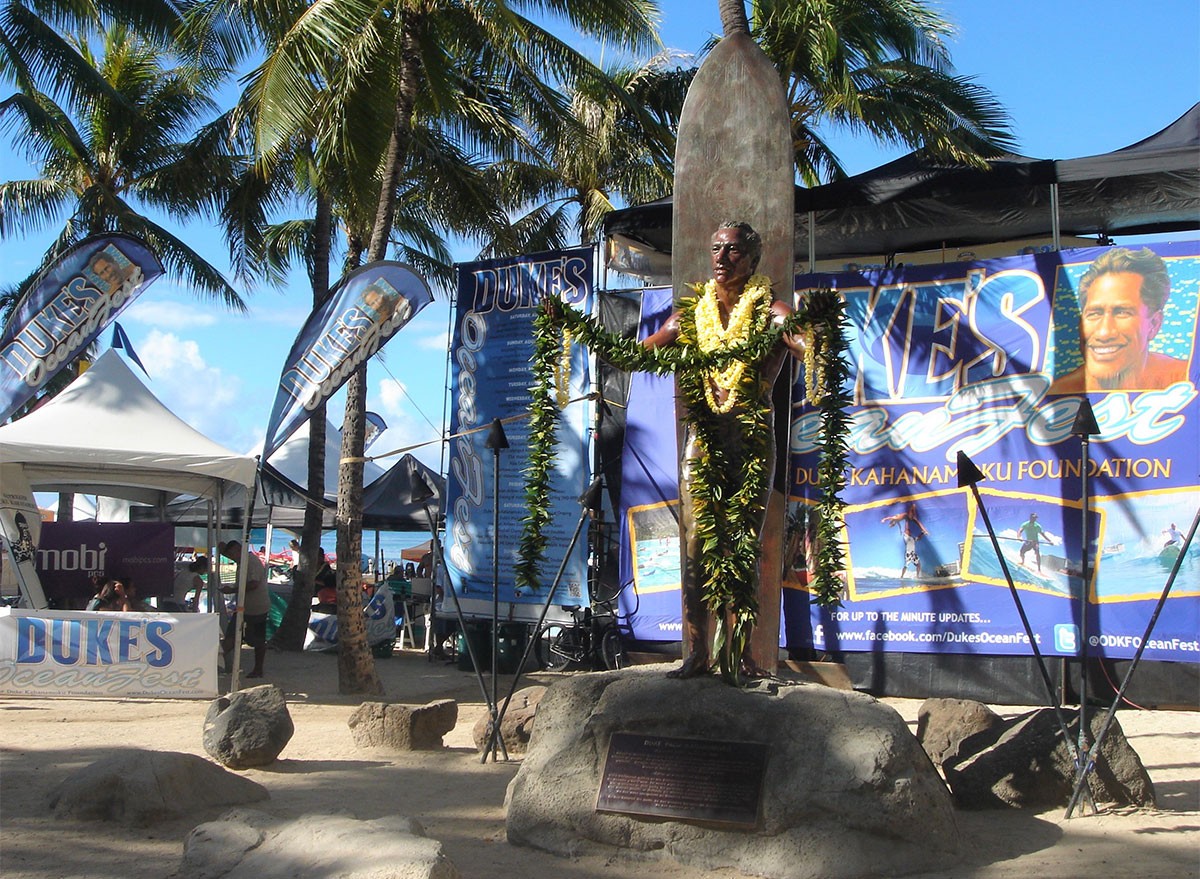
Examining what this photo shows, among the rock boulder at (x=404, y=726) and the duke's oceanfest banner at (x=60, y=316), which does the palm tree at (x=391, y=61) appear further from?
the rock boulder at (x=404, y=726)

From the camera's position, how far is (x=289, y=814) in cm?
598

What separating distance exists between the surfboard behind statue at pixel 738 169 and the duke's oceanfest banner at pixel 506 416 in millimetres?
5766

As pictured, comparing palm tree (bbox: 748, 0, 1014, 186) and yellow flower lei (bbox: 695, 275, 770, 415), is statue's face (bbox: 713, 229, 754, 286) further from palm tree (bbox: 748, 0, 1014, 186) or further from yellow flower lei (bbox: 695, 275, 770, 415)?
palm tree (bbox: 748, 0, 1014, 186)

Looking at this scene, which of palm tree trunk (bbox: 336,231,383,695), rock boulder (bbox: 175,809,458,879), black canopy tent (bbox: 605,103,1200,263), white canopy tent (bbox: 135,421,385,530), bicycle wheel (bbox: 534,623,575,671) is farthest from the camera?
white canopy tent (bbox: 135,421,385,530)

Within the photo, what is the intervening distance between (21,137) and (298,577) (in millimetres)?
8555

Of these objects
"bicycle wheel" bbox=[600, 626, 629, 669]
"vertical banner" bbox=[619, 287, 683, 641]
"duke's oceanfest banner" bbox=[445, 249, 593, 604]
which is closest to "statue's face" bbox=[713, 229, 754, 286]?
"vertical banner" bbox=[619, 287, 683, 641]

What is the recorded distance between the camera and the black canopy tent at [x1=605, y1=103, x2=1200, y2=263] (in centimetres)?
1005

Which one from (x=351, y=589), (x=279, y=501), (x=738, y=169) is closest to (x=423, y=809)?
(x=738, y=169)

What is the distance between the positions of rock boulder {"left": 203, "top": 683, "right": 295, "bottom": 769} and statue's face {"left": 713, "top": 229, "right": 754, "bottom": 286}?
14.5 ft

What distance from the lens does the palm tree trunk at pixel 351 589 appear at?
12.4 meters

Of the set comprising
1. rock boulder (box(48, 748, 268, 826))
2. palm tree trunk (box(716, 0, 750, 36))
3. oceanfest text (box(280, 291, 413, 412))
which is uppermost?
palm tree trunk (box(716, 0, 750, 36))

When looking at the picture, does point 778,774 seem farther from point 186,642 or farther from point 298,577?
point 298,577

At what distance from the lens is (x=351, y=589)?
40.8ft

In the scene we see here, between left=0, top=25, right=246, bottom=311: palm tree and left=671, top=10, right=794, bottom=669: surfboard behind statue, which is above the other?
left=0, top=25, right=246, bottom=311: palm tree
